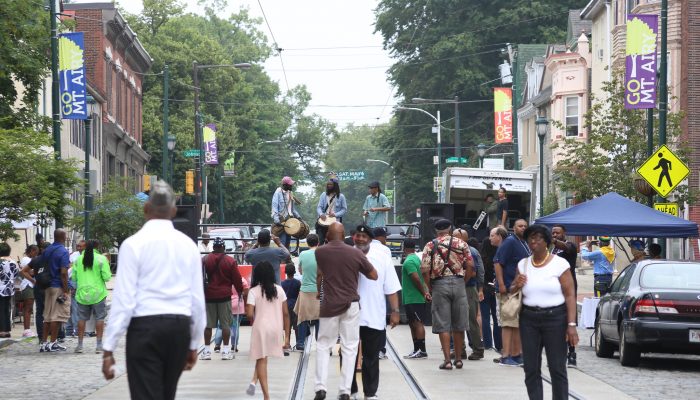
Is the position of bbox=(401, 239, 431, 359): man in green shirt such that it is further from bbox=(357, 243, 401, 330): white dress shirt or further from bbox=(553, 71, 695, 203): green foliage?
bbox=(553, 71, 695, 203): green foliage

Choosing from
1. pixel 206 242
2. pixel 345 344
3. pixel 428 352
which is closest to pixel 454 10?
pixel 206 242

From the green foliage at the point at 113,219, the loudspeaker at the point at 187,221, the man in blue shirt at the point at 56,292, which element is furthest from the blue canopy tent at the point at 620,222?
the green foliage at the point at 113,219

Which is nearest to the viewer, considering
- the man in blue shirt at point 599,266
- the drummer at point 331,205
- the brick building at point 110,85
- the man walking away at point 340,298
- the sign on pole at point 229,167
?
the man walking away at point 340,298

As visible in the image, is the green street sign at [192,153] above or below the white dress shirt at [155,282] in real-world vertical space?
above

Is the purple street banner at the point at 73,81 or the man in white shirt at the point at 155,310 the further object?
the purple street banner at the point at 73,81

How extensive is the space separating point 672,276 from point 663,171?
25.7 ft

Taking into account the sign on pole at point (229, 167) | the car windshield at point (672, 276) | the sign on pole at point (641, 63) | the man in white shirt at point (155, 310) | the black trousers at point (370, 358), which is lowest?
the black trousers at point (370, 358)

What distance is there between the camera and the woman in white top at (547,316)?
10641 mm

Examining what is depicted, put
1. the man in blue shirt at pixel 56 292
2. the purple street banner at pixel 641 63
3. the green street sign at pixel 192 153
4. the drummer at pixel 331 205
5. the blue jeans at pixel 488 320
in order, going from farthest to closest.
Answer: the green street sign at pixel 192 153 → the purple street banner at pixel 641 63 → the drummer at pixel 331 205 → the man in blue shirt at pixel 56 292 → the blue jeans at pixel 488 320

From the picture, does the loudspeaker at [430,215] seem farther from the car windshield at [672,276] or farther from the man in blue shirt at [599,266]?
the car windshield at [672,276]

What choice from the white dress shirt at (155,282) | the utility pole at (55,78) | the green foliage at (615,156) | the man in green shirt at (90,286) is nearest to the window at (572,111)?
the green foliage at (615,156)

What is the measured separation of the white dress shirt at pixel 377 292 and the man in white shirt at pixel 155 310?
17.4 ft

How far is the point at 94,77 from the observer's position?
5312 centimetres

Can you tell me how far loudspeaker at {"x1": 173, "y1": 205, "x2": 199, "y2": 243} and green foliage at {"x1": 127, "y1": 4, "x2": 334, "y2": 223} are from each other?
4216cm
